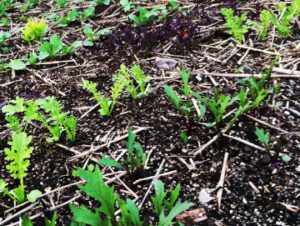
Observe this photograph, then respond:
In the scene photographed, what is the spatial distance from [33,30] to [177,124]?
6.07ft

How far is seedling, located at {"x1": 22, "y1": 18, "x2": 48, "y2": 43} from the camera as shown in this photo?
10.2 feet

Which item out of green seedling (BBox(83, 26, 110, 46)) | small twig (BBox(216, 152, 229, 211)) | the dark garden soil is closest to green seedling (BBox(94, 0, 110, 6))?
the dark garden soil

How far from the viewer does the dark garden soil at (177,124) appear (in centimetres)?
164

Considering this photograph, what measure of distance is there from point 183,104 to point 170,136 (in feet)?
0.99

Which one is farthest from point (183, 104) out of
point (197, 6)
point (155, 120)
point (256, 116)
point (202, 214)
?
point (197, 6)

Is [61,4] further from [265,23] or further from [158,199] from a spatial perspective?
[158,199]

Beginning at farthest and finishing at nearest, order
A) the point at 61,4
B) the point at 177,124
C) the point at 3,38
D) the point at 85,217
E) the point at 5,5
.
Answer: the point at 5,5 → the point at 61,4 → the point at 3,38 → the point at 177,124 → the point at 85,217

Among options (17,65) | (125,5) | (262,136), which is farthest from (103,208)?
(125,5)

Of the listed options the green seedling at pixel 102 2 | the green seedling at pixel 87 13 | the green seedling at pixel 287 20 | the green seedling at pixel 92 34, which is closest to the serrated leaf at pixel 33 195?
the green seedling at pixel 92 34

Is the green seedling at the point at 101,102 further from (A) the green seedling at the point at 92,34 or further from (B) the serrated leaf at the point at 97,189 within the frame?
(A) the green seedling at the point at 92,34

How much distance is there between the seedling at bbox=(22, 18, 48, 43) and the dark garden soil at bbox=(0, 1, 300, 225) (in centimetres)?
10

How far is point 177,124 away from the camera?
2.04 metres

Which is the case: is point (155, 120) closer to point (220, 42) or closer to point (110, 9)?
point (220, 42)

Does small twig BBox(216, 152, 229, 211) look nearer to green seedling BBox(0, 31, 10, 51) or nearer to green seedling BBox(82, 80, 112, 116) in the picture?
green seedling BBox(82, 80, 112, 116)
